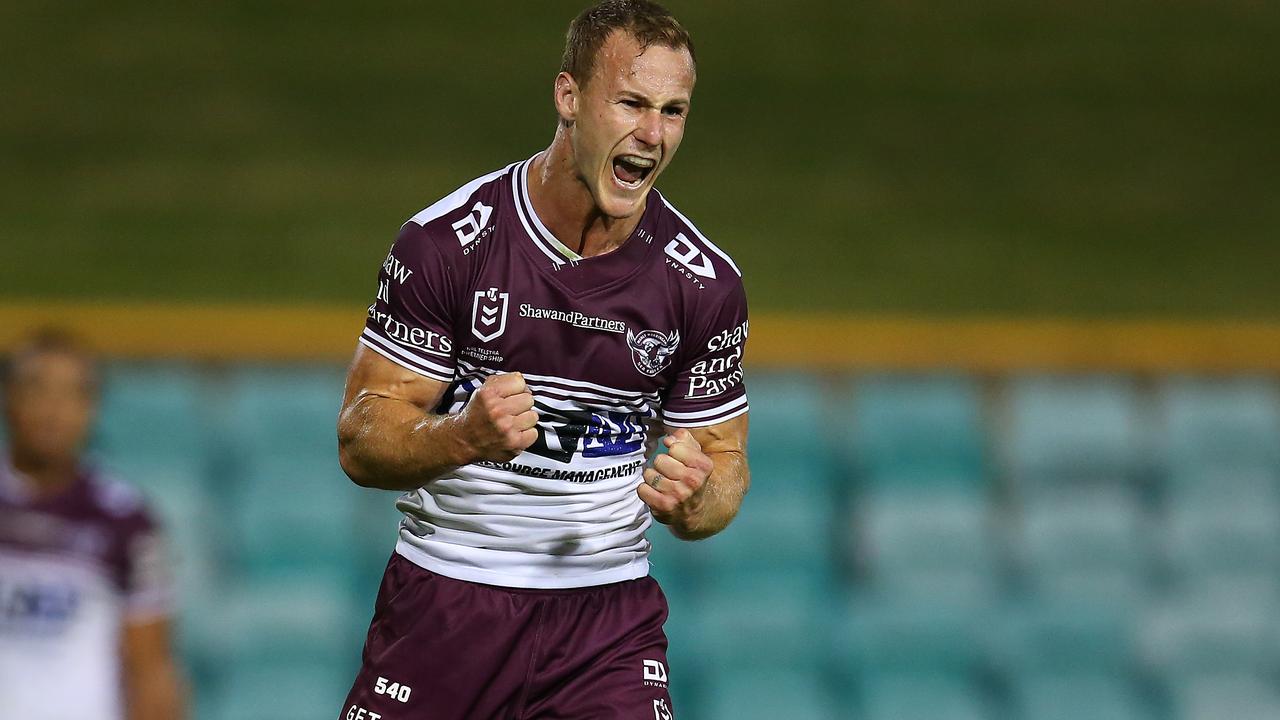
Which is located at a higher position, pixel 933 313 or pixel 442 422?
pixel 933 313

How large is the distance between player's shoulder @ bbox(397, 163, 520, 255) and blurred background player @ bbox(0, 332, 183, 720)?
1856mm

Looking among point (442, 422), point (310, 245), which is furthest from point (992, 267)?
point (442, 422)

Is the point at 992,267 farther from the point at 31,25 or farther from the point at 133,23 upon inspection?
the point at 31,25

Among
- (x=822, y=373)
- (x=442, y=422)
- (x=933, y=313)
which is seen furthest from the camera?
(x=933, y=313)

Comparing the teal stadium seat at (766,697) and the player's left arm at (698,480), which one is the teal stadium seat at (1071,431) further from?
the player's left arm at (698,480)

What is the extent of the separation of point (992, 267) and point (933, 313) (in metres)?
0.44

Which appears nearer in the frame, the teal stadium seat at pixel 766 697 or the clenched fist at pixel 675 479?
the clenched fist at pixel 675 479

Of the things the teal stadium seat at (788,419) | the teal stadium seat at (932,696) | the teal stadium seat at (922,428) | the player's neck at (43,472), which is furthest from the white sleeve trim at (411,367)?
the teal stadium seat at (932,696)

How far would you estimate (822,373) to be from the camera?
576cm

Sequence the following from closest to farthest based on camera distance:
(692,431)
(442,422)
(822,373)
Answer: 1. (442,422)
2. (692,431)
3. (822,373)

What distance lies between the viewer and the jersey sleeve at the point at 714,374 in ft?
9.85

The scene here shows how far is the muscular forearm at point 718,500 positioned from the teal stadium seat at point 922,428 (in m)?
2.79

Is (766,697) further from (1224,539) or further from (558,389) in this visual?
(558,389)

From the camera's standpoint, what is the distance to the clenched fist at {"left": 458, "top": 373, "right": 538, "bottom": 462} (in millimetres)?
2527
